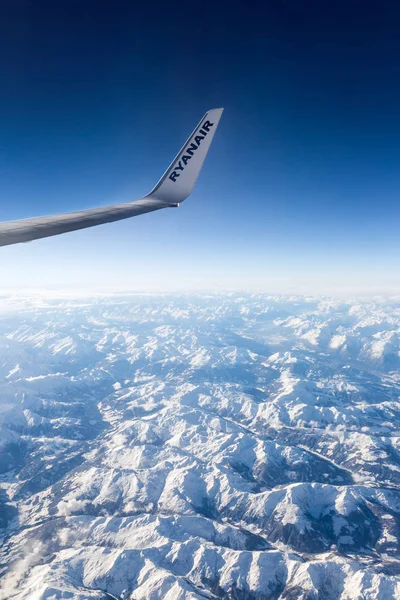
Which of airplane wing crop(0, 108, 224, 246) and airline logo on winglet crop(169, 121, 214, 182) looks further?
airline logo on winglet crop(169, 121, 214, 182)

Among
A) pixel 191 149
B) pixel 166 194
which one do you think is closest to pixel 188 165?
pixel 191 149

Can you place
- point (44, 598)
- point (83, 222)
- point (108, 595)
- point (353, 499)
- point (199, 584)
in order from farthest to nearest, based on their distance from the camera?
1. point (353, 499)
2. point (199, 584)
3. point (108, 595)
4. point (44, 598)
5. point (83, 222)

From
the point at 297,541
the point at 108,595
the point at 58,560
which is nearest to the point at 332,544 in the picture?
the point at 297,541

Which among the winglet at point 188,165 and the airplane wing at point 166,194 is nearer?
the airplane wing at point 166,194

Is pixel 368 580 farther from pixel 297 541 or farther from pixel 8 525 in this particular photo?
pixel 8 525

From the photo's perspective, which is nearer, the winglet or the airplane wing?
the airplane wing
